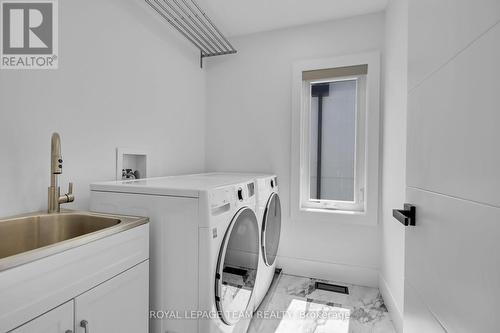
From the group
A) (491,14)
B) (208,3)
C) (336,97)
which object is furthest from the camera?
(336,97)

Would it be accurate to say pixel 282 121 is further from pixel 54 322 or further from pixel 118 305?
pixel 54 322

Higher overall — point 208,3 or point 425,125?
point 208,3

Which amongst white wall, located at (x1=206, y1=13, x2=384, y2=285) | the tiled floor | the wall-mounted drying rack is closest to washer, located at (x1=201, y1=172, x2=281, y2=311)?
the tiled floor

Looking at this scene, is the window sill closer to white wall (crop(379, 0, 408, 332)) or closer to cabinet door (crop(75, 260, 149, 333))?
white wall (crop(379, 0, 408, 332))

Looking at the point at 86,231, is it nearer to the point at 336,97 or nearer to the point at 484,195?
the point at 484,195

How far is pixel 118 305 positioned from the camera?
3.13ft

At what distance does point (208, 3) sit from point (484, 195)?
2188 mm

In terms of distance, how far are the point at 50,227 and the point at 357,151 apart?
7.24 ft

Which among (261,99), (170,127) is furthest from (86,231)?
(261,99)

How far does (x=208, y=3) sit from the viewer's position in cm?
198

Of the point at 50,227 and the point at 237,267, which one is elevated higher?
the point at 50,227

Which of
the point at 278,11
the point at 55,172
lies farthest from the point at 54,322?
the point at 278,11

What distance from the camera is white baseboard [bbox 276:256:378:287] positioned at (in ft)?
7.04

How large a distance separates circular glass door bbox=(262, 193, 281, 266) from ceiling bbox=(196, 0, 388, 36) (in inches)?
60.5
